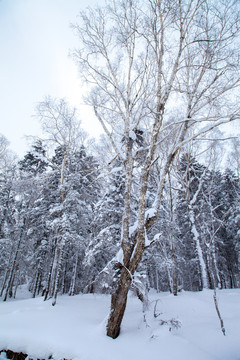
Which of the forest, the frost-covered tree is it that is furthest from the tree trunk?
the frost-covered tree

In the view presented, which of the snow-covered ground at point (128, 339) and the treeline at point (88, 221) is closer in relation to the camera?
the snow-covered ground at point (128, 339)

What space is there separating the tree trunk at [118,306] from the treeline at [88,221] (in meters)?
3.28

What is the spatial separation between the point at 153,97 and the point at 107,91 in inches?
73.2

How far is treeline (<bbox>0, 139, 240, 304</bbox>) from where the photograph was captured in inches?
385

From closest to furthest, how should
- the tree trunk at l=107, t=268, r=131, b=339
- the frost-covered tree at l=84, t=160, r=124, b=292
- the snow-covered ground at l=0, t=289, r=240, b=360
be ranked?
1. the snow-covered ground at l=0, t=289, r=240, b=360
2. the tree trunk at l=107, t=268, r=131, b=339
3. the frost-covered tree at l=84, t=160, r=124, b=292

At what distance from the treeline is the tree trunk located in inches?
129

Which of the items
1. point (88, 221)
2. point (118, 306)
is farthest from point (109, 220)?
point (118, 306)

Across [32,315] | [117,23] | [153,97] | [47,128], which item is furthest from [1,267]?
[117,23]

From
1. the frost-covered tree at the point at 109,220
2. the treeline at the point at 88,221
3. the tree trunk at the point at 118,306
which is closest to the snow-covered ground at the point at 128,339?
the tree trunk at the point at 118,306

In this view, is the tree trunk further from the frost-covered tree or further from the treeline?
the frost-covered tree

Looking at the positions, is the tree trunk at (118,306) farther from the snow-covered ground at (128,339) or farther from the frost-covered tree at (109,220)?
the frost-covered tree at (109,220)

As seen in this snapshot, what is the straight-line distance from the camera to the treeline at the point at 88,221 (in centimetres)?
977

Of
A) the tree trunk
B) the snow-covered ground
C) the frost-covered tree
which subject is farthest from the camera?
the frost-covered tree

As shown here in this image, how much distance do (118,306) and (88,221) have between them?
34.8 feet
